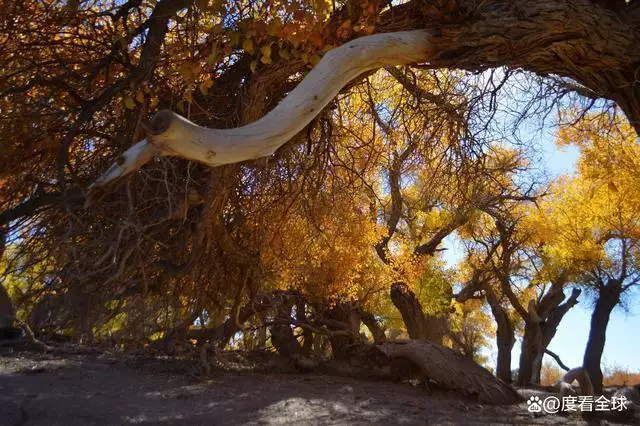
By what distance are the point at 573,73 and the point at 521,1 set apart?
3.81 feet

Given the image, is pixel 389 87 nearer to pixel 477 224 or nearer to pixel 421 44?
pixel 421 44

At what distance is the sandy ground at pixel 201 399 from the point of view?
6.19 metres

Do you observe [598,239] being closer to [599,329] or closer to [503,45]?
[599,329]

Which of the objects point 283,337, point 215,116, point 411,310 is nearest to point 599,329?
point 411,310

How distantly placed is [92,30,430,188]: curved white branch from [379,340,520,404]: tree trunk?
5820 mm

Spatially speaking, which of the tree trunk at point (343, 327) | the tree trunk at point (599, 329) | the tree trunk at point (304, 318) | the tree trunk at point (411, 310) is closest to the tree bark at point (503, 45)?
the tree trunk at point (343, 327)

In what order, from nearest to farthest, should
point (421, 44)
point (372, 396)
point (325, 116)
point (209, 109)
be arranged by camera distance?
point (421, 44)
point (209, 109)
point (325, 116)
point (372, 396)

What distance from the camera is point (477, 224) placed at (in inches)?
632

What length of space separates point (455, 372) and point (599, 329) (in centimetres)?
867

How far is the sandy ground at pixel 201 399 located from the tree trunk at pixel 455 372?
26cm

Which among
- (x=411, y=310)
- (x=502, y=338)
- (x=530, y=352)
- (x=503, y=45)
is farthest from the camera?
(x=502, y=338)

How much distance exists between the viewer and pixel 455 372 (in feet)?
28.8

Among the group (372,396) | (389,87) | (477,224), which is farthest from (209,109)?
(477,224)

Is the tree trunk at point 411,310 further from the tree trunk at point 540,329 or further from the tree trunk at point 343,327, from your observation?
the tree trunk at point 540,329
